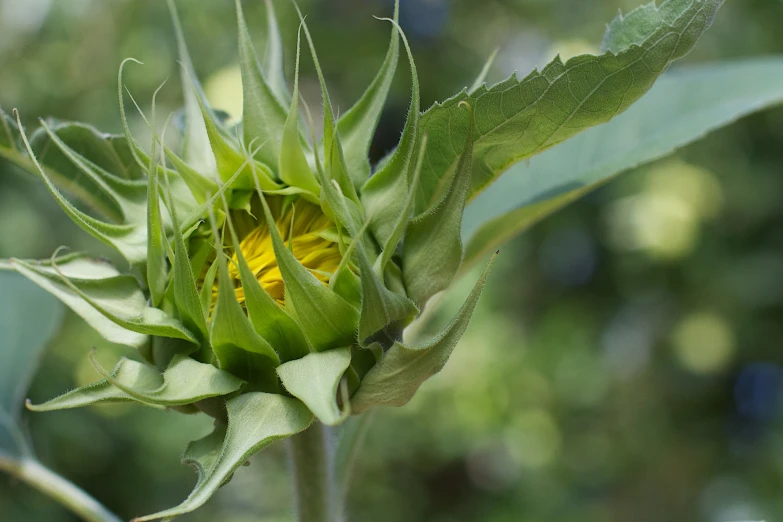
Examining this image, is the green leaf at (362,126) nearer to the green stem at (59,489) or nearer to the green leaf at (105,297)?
the green leaf at (105,297)

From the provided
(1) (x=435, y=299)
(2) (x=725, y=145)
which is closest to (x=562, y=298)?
(2) (x=725, y=145)

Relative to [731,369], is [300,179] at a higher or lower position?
lower

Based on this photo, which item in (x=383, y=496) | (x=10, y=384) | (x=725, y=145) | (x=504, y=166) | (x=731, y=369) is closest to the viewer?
(x=504, y=166)

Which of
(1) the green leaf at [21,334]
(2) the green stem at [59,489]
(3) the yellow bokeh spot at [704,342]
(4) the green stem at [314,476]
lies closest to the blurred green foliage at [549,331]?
(3) the yellow bokeh spot at [704,342]


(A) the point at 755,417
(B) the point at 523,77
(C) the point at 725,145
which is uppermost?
(C) the point at 725,145

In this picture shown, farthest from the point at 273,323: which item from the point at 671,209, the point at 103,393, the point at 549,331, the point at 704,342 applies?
the point at 704,342

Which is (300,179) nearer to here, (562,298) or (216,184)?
(216,184)
